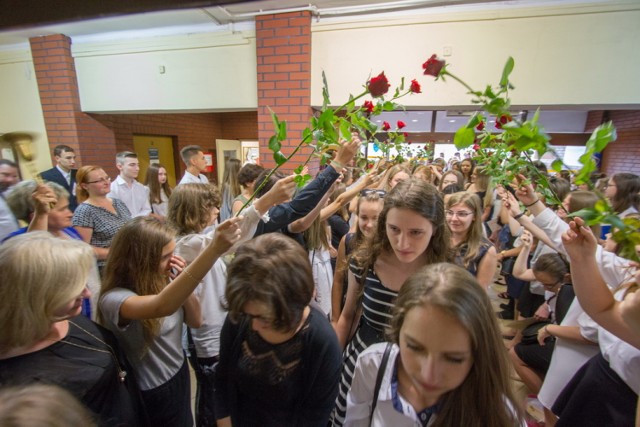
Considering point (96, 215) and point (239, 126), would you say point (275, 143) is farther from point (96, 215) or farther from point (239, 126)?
point (239, 126)

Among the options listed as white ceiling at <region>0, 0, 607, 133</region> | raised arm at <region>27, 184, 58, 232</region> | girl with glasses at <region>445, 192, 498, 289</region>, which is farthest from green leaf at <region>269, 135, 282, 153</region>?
white ceiling at <region>0, 0, 607, 133</region>

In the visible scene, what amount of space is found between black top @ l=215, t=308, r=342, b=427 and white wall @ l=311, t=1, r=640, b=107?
11.3ft

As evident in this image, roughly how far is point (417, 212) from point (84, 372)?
1.31 metres

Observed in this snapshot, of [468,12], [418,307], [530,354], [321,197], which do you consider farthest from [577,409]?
[468,12]

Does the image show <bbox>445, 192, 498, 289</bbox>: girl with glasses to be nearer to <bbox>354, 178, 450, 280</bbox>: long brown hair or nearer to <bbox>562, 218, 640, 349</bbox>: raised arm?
<bbox>354, 178, 450, 280</bbox>: long brown hair

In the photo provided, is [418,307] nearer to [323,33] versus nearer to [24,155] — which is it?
→ [24,155]

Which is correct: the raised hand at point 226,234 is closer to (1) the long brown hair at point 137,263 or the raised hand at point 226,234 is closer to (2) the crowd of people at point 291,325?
(2) the crowd of people at point 291,325

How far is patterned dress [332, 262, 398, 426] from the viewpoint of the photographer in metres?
1.31

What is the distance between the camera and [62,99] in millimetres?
4586

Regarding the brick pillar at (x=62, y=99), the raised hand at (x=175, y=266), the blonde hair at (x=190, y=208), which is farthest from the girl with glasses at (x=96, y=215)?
the brick pillar at (x=62, y=99)

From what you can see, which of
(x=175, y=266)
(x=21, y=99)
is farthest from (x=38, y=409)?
(x=21, y=99)

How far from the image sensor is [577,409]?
1.23 meters

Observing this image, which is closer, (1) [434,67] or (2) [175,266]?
(1) [434,67]

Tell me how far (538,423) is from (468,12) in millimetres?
3970
